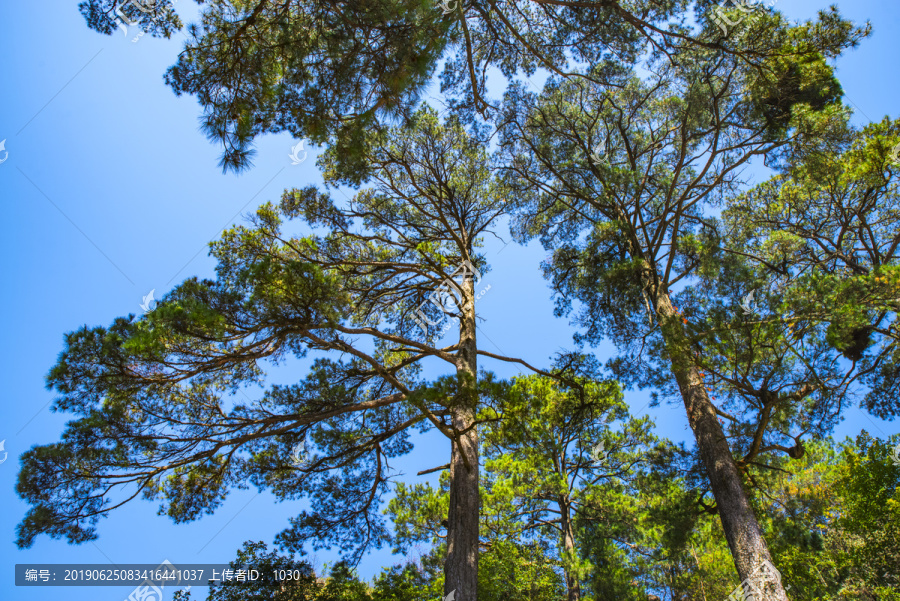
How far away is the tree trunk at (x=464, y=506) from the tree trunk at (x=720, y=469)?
262 cm

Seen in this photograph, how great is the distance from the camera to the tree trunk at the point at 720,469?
432 cm

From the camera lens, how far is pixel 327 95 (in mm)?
5230

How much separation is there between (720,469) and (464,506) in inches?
122

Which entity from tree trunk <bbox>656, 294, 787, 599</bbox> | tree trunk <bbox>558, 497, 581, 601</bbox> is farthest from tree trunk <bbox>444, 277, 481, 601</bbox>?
tree trunk <bbox>558, 497, 581, 601</bbox>

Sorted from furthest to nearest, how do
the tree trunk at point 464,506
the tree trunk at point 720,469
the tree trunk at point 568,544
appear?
the tree trunk at point 568,544 < the tree trunk at point 720,469 < the tree trunk at point 464,506

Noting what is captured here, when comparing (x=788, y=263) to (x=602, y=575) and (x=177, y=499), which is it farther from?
(x=177, y=499)

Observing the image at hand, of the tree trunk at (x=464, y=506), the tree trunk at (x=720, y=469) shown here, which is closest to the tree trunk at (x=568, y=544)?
the tree trunk at (x=720, y=469)

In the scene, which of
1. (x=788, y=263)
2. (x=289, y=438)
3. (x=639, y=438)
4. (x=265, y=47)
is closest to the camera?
(x=265, y=47)

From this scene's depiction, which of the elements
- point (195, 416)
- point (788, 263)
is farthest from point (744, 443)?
point (195, 416)

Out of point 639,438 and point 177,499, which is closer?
point 177,499

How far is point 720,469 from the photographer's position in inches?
197

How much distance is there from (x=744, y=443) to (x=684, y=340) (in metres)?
3.11

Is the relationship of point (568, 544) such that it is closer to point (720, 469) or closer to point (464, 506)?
point (720, 469)

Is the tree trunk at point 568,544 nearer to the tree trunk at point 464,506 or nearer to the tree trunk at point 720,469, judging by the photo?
the tree trunk at point 720,469
